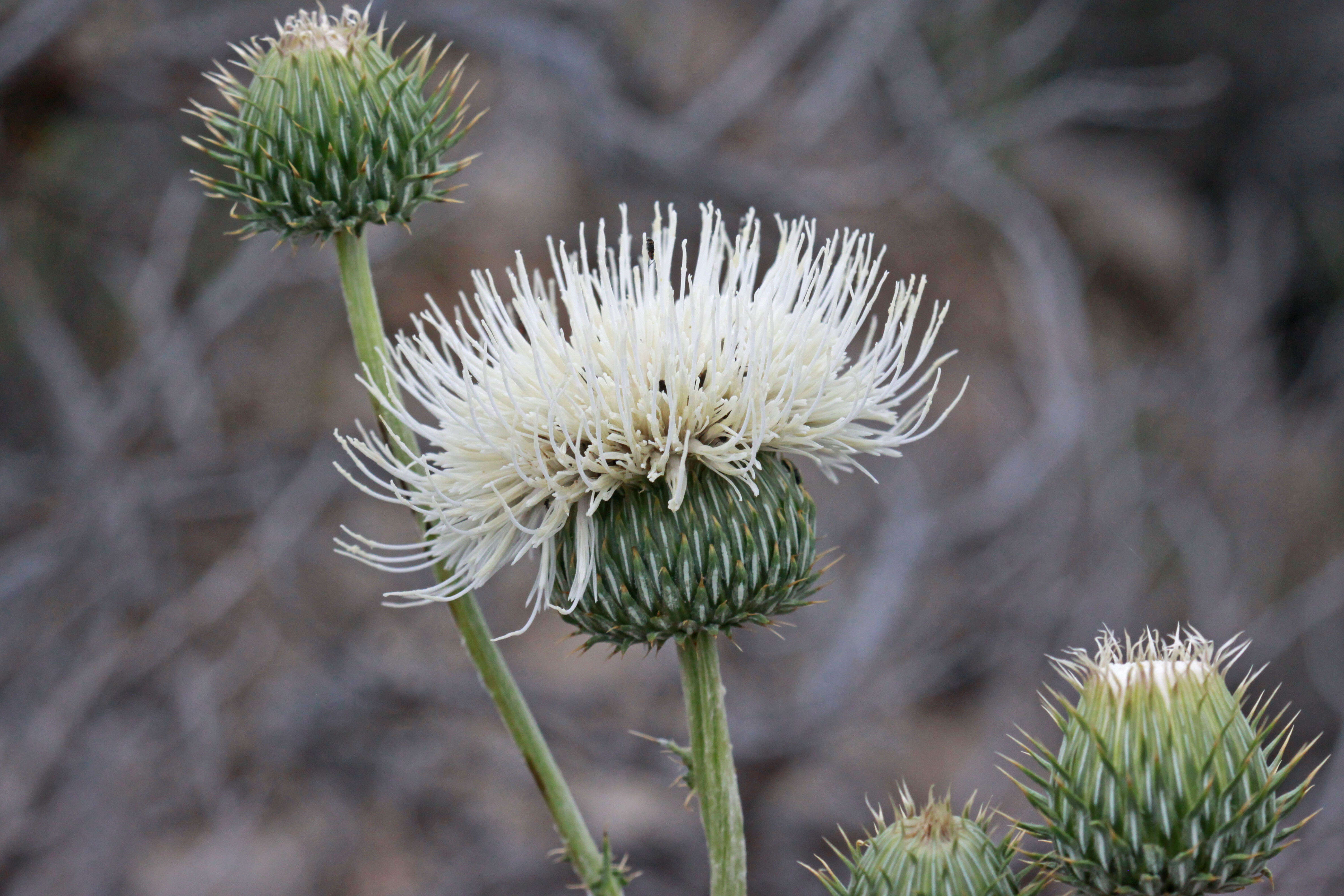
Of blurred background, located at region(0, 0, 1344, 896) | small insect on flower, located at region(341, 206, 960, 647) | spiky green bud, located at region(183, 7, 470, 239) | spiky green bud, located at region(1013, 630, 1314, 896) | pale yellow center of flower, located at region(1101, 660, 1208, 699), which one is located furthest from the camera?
blurred background, located at region(0, 0, 1344, 896)

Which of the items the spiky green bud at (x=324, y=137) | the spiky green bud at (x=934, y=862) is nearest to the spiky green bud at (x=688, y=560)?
the spiky green bud at (x=934, y=862)

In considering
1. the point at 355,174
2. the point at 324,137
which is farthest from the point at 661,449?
the point at 324,137

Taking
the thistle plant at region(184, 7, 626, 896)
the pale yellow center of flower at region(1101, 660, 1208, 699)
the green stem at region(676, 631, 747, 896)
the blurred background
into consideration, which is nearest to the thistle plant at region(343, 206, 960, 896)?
the green stem at region(676, 631, 747, 896)

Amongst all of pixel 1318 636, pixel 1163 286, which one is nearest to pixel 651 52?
pixel 1163 286

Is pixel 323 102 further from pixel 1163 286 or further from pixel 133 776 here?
pixel 1163 286

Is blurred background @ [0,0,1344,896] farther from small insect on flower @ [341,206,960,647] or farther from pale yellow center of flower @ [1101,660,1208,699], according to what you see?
pale yellow center of flower @ [1101,660,1208,699]

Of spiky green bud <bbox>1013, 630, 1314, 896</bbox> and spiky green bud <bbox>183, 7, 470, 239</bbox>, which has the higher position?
spiky green bud <bbox>183, 7, 470, 239</bbox>
